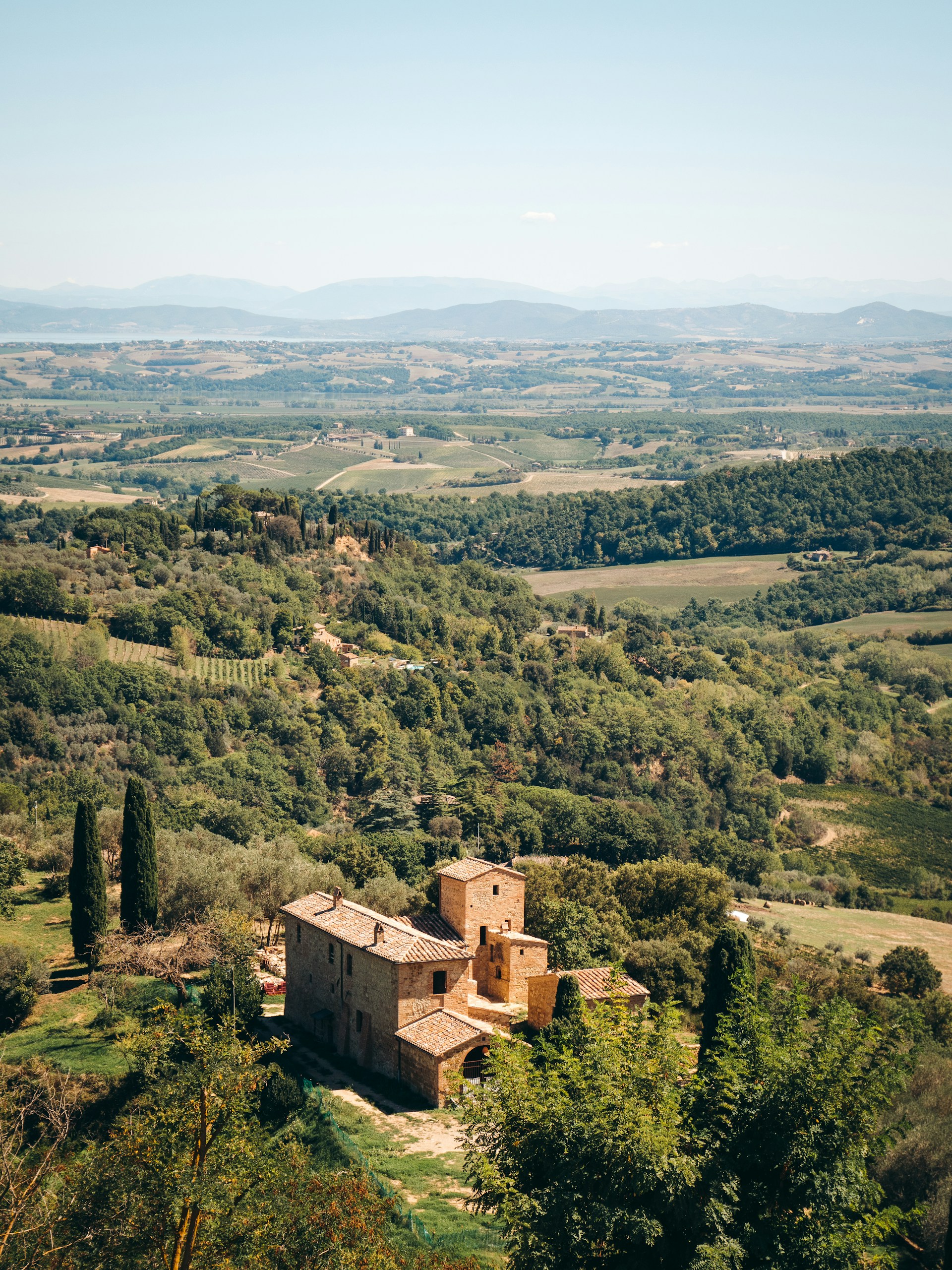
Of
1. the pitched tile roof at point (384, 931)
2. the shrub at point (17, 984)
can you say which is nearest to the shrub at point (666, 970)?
the pitched tile roof at point (384, 931)

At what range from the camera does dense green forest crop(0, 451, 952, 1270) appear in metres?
18.1

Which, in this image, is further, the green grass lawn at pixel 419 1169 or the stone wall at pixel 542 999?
the stone wall at pixel 542 999

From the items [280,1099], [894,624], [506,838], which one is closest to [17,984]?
[280,1099]

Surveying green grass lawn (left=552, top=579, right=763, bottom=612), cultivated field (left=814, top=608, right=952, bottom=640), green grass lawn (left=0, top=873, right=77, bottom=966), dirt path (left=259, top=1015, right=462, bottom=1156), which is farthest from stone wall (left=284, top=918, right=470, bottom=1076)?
green grass lawn (left=552, top=579, right=763, bottom=612)

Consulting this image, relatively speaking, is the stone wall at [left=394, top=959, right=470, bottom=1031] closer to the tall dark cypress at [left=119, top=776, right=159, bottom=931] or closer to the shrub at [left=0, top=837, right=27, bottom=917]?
the tall dark cypress at [left=119, top=776, right=159, bottom=931]

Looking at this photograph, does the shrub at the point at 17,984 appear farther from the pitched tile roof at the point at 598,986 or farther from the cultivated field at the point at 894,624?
the cultivated field at the point at 894,624

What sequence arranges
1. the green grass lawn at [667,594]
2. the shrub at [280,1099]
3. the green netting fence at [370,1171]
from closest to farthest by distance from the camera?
the green netting fence at [370,1171] → the shrub at [280,1099] → the green grass lawn at [667,594]

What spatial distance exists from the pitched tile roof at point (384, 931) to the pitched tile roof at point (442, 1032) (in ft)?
4.11

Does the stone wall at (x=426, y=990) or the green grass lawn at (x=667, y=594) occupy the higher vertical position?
the stone wall at (x=426, y=990)

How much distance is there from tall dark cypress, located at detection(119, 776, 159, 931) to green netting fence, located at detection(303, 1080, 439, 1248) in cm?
903

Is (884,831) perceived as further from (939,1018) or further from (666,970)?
(666,970)

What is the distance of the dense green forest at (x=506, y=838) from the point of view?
18.1 meters

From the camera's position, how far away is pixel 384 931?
1181 inches

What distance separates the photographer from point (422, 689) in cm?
7288
